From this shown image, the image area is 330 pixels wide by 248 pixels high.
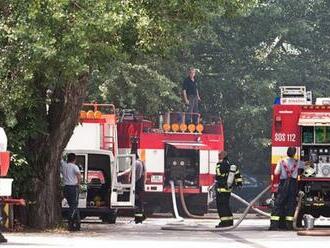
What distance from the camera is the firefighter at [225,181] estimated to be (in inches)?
868

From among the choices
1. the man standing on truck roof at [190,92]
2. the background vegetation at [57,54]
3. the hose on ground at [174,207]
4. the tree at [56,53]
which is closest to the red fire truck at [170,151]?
the hose on ground at [174,207]

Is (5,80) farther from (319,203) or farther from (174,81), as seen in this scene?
(174,81)

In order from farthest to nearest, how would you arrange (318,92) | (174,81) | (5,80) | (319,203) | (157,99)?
1. (318,92)
2. (174,81)
3. (157,99)
4. (319,203)
5. (5,80)

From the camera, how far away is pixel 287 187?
2158cm

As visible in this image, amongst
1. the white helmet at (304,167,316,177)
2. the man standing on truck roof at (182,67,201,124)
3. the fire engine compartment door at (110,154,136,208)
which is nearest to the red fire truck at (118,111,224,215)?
the man standing on truck roof at (182,67,201,124)

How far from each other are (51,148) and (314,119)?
4.72 m

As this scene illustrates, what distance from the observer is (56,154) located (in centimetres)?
2081

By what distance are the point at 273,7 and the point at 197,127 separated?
34.1ft

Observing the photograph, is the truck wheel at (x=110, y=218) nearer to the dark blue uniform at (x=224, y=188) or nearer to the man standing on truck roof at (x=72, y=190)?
the dark blue uniform at (x=224, y=188)

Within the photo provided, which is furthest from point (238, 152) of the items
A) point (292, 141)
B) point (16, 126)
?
point (16, 126)

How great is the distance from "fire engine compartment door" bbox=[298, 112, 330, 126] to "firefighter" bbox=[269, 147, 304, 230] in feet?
1.75

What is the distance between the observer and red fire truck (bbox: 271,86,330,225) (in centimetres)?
2170

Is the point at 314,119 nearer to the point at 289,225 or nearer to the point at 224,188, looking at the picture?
the point at 289,225

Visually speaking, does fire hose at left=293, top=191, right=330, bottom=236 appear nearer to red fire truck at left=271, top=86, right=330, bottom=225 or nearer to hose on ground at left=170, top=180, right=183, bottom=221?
red fire truck at left=271, top=86, right=330, bottom=225
